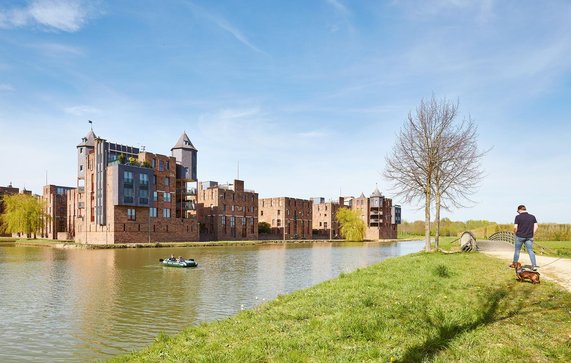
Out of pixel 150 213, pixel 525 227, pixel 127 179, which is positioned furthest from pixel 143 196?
pixel 525 227

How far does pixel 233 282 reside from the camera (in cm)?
2394

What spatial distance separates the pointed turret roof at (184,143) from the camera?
80875mm

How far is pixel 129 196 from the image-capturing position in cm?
6619

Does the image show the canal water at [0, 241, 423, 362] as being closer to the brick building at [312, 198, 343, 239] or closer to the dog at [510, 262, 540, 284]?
the dog at [510, 262, 540, 284]

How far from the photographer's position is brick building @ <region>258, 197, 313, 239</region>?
107 m

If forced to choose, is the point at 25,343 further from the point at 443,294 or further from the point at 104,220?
the point at 104,220

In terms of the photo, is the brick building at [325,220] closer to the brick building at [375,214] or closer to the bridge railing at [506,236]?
the brick building at [375,214]

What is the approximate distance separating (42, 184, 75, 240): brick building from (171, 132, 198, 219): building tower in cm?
2646

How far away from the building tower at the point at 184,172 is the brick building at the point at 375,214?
57.8m

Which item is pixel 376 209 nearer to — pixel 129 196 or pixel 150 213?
pixel 150 213

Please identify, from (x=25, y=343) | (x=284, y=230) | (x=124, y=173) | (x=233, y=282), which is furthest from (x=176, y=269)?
(x=284, y=230)

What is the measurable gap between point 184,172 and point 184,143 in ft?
19.7

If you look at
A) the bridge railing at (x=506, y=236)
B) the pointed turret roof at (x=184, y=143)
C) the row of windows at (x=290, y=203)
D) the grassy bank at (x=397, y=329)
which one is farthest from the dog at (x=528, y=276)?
the row of windows at (x=290, y=203)

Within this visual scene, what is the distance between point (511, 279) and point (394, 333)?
813 centimetres
